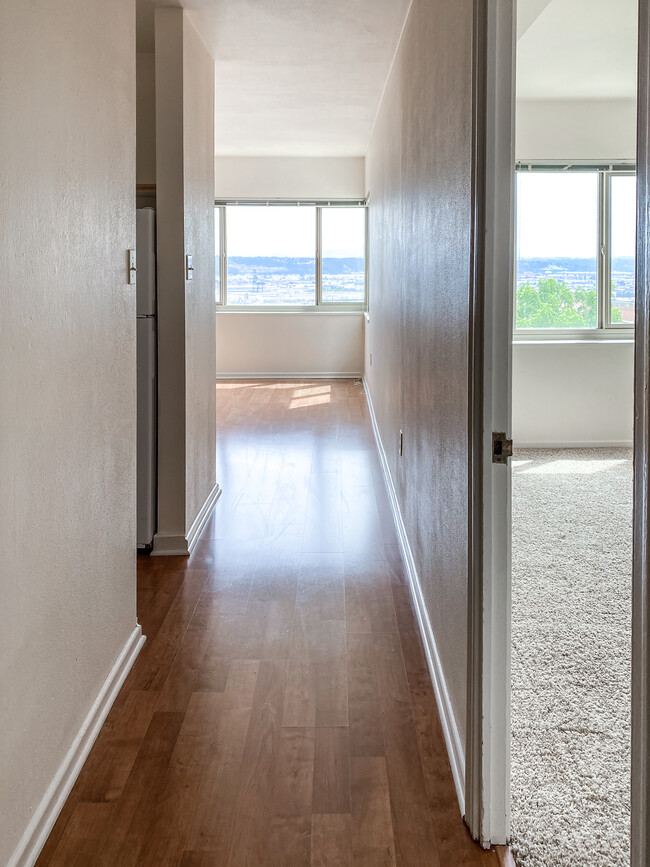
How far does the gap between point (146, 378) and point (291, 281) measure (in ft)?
22.0

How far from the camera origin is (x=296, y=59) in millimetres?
4711

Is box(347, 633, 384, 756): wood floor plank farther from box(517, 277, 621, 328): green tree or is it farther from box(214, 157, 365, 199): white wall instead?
box(214, 157, 365, 199): white wall

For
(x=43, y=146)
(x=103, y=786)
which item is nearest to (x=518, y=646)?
(x=103, y=786)

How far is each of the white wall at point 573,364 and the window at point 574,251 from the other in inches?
8.0

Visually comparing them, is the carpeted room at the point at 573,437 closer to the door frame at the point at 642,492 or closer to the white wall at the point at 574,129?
the white wall at the point at 574,129

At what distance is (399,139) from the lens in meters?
4.05

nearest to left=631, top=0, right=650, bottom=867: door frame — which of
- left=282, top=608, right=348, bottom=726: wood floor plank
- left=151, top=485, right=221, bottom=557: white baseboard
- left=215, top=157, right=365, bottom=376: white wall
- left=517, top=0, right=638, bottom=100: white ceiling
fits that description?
left=282, top=608, right=348, bottom=726: wood floor plank

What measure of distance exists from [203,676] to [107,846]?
791mm

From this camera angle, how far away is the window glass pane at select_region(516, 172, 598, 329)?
6188 mm

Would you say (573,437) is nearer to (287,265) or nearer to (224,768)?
(224,768)

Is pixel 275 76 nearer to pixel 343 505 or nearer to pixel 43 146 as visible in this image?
pixel 343 505

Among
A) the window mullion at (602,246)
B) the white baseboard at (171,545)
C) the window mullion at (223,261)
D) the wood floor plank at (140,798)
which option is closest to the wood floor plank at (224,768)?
the wood floor plank at (140,798)

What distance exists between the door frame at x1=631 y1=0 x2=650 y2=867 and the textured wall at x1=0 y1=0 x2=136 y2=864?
115 cm

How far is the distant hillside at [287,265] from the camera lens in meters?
10.0
